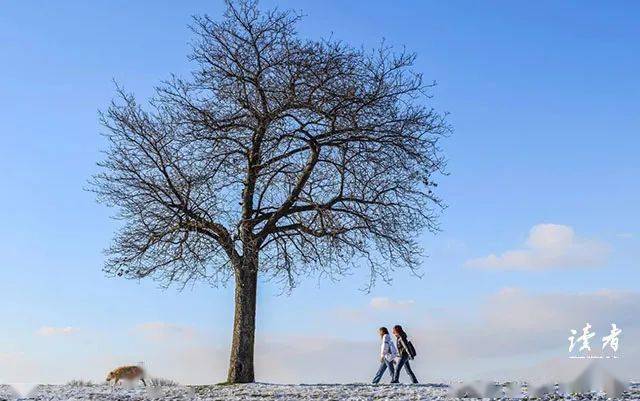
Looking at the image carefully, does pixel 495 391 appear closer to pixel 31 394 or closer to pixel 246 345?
pixel 246 345

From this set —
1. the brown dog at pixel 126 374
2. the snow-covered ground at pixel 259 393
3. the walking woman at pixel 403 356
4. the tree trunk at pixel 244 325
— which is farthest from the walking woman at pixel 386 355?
the brown dog at pixel 126 374

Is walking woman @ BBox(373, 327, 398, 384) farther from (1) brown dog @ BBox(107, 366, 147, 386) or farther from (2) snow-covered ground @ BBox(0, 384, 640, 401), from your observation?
(1) brown dog @ BBox(107, 366, 147, 386)

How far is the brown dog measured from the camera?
2416 centimetres

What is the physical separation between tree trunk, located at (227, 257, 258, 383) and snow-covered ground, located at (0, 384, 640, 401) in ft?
3.52

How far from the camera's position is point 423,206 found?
79.4 feet

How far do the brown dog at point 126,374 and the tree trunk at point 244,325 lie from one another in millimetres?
3049

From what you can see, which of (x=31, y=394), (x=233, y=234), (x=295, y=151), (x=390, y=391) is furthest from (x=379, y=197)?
(x=31, y=394)

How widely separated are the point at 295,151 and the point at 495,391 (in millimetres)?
9111

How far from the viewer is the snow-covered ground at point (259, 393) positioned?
1845 cm

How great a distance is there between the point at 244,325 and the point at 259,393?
3433mm

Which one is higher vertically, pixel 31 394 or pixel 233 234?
pixel 233 234

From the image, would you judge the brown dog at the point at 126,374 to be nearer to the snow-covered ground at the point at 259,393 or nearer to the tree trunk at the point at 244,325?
the snow-covered ground at the point at 259,393

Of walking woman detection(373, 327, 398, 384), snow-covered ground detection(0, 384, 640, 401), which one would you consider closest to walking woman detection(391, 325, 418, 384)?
walking woman detection(373, 327, 398, 384)

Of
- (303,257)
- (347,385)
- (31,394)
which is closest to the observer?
(347,385)
